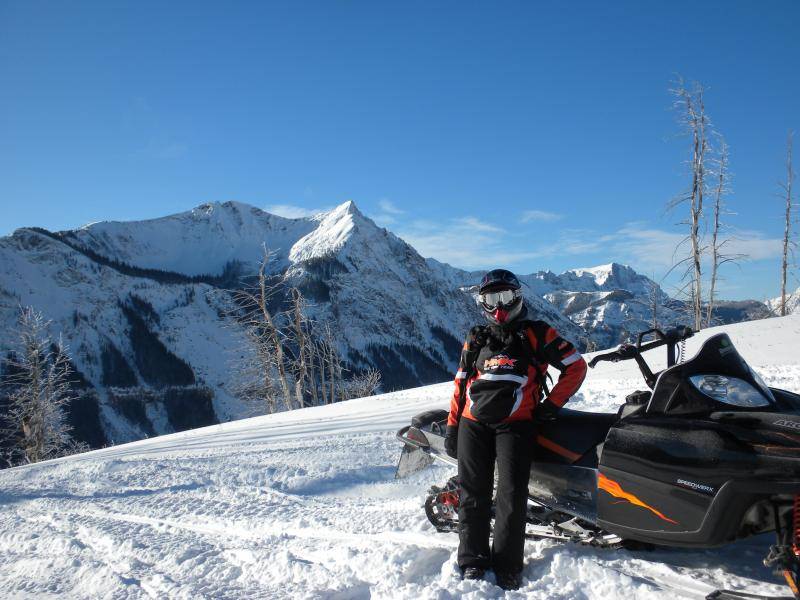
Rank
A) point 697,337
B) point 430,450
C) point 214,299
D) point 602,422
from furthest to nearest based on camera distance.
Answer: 1. point 214,299
2. point 697,337
3. point 430,450
4. point 602,422

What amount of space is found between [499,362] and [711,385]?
120 centimetres

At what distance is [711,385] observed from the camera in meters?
2.84

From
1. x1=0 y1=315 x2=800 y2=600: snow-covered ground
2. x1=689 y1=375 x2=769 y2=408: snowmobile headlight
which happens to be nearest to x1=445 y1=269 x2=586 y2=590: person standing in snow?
x1=0 y1=315 x2=800 y2=600: snow-covered ground

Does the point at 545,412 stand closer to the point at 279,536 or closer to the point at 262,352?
the point at 279,536

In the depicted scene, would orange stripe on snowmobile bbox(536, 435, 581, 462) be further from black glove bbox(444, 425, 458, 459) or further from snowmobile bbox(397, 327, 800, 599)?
black glove bbox(444, 425, 458, 459)

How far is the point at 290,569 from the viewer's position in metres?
3.55

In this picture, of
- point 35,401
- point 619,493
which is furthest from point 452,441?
point 35,401

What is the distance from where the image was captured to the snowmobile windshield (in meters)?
2.79

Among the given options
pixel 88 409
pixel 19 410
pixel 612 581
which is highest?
pixel 612 581

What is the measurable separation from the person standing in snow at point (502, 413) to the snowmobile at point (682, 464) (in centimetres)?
22

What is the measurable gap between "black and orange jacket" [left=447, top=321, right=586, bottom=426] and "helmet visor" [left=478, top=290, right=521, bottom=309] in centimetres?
19

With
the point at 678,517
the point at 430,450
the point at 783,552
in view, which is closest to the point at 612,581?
the point at 678,517

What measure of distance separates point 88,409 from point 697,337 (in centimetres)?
10557

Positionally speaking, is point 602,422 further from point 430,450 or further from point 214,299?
point 214,299
